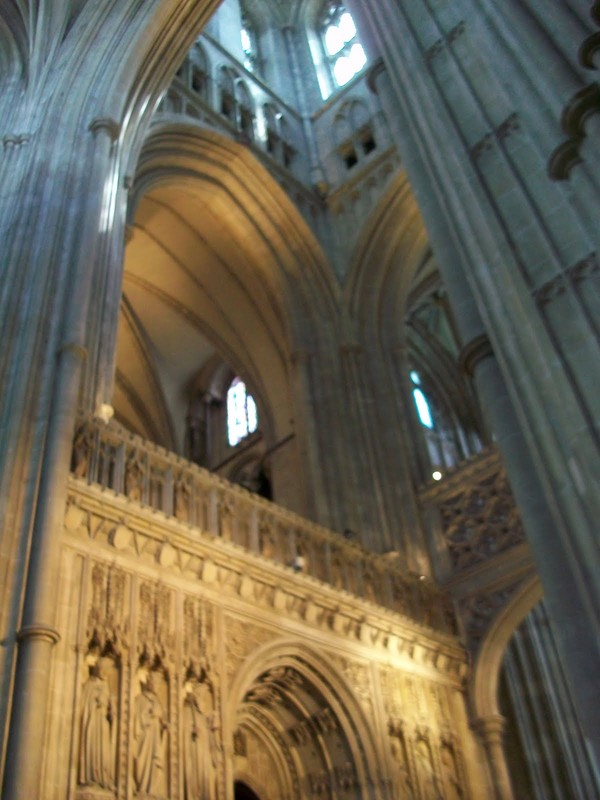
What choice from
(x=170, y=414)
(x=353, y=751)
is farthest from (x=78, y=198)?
(x=170, y=414)

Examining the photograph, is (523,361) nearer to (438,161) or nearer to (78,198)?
(438,161)

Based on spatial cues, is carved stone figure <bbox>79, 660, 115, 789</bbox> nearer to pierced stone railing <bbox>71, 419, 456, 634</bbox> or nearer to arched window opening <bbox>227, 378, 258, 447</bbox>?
pierced stone railing <bbox>71, 419, 456, 634</bbox>

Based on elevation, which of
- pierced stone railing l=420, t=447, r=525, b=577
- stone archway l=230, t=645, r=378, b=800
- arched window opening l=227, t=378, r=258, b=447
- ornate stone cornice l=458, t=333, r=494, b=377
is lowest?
stone archway l=230, t=645, r=378, b=800

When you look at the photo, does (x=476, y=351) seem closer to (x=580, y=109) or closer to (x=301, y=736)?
(x=580, y=109)

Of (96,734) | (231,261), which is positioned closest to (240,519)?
(96,734)

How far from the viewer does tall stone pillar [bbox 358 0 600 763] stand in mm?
4285

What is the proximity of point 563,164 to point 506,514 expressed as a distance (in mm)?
7010

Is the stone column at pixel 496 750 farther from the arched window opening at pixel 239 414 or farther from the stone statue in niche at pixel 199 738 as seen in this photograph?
the arched window opening at pixel 239 414

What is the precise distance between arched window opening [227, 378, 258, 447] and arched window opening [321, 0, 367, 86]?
7.70 metres

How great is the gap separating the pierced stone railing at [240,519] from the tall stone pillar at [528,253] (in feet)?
11.7

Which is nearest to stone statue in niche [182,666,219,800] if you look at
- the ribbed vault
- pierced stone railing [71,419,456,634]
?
pierced stone railing [71,419,456,634]

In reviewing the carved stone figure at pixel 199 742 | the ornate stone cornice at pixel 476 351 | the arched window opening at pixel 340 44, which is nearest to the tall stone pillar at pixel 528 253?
the ornate stone cornice at pixel 476 351

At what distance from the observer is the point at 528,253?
5051 mm

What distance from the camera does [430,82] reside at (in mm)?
6414
